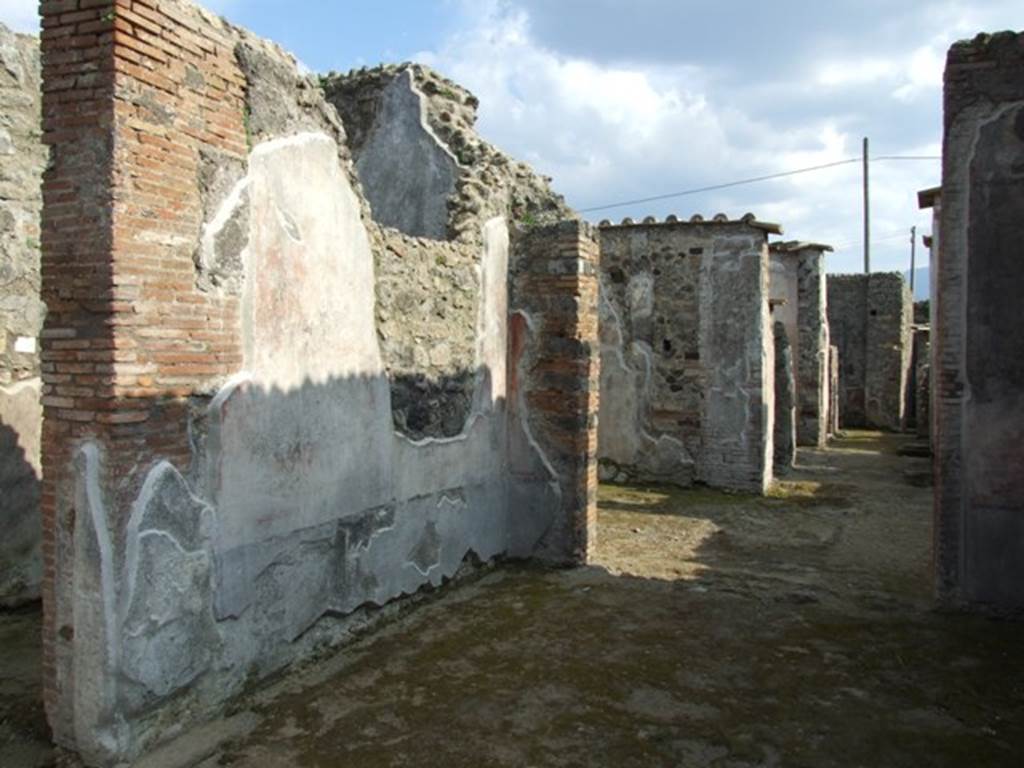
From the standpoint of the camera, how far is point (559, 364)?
6.63 metres

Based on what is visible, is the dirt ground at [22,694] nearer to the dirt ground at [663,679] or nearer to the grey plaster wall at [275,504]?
the dirt ground at [663,679]

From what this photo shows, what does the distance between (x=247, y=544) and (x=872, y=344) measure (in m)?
18.2

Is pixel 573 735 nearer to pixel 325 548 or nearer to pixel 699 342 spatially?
pixel 325 548

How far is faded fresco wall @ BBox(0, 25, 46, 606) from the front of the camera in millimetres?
5438

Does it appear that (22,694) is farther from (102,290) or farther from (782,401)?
(782,401)

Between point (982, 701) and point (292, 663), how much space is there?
12.1 ft

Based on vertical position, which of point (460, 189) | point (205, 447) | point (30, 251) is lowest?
point (205, 447)

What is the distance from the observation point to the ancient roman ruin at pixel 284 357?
3.38 m

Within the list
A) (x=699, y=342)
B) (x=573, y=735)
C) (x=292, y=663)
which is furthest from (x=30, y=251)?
(x=699, y=342)

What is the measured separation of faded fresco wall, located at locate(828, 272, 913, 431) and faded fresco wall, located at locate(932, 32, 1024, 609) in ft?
47.9

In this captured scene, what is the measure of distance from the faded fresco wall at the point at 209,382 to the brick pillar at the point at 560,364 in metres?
1.18

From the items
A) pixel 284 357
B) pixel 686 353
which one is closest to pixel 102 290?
pixel 284 357

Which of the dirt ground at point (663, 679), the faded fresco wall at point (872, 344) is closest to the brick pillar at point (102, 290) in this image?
the dirt ground at point (663, 679)

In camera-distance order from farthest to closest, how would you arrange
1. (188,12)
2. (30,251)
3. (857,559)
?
(857,559), (30,251), (188,12)
